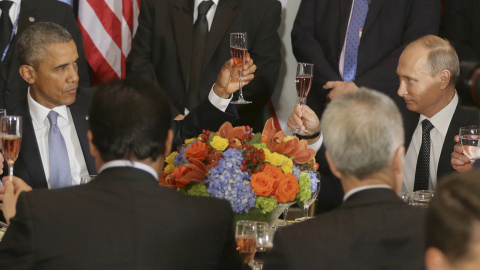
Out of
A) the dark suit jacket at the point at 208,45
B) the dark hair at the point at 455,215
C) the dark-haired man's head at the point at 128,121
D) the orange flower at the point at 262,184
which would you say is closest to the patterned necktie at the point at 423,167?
the orange flower at the point at 262,184

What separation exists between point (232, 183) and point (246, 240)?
52 cm

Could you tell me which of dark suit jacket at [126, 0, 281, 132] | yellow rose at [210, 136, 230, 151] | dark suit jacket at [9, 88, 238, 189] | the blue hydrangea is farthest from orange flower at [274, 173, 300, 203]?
dark suit jacket at [126, 0, 281, 132]

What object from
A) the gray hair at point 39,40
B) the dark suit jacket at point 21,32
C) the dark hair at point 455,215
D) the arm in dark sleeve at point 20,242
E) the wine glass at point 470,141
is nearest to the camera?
the dark hair at point 455,215

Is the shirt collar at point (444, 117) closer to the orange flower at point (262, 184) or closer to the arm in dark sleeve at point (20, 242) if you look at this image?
the orange flower at point (262, 184)

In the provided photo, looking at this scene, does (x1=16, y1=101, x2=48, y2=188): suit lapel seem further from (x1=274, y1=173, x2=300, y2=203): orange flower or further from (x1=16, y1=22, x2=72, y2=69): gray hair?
(x1=274, y1=173, x2=300, y2=203): orange flower

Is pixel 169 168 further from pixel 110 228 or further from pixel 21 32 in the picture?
pixel 21 32

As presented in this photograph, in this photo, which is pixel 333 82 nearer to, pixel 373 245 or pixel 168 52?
pixel 168 52

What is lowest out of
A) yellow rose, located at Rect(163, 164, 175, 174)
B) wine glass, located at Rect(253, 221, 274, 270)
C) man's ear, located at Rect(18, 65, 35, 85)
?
wine glass, located at Rect(253, 221, 274, 270)

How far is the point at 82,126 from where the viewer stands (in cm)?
436

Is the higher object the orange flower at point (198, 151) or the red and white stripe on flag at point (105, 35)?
the red and white stripe on flag at point (105, 35)

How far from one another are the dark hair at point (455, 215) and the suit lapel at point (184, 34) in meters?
3.96

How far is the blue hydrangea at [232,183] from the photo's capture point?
126 inches

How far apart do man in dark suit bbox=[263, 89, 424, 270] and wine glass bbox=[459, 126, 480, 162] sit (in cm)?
147

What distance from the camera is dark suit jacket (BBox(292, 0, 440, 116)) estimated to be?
528 cm
